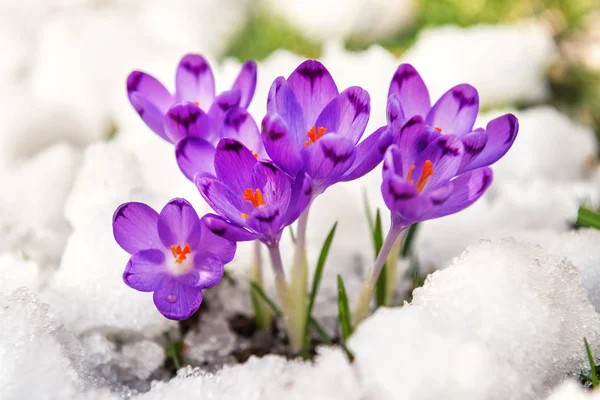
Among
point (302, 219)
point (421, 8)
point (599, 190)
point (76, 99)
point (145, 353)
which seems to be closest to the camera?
point (302, 219)

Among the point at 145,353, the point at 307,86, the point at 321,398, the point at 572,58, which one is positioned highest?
the point at 307,86

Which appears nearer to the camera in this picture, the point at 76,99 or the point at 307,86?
the point at 307,86

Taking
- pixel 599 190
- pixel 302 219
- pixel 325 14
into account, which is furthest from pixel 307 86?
pixel 325 14

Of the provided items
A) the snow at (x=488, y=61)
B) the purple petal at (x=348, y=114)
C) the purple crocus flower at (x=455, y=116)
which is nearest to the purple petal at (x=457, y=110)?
the purple crocus flower at (x=455, y=116)

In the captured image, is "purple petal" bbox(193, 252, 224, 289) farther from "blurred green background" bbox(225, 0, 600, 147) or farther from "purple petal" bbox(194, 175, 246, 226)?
"blurred green background" bbox(225, 0, 600, 147)

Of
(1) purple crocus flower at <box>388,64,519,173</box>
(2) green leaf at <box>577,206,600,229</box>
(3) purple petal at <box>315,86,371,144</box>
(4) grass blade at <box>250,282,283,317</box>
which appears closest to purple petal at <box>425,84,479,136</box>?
(1) purple crocus flower at <box>388,64,519,173</box>

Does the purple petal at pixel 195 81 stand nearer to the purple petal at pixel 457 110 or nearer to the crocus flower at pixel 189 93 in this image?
the crocus flower at pixel 189 93

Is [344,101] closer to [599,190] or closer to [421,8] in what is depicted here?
[599,190]
